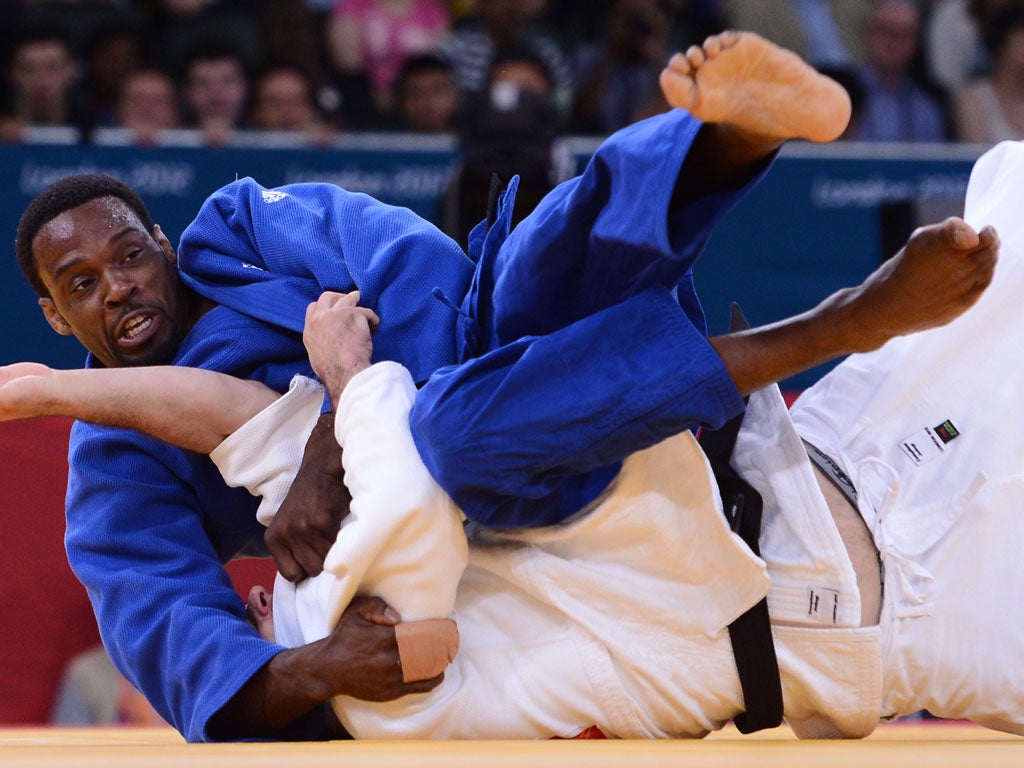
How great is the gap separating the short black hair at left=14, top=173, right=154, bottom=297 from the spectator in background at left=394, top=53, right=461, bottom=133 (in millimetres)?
2044

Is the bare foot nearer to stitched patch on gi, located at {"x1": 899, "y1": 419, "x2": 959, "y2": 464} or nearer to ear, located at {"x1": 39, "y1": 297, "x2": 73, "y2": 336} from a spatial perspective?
stitched patch on gi, located at {"x1": 899, "y1": 419, "x2": 959, "y2": 464}

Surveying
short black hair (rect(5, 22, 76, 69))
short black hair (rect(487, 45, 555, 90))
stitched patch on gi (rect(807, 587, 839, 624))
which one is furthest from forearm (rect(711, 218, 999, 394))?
short black hair (rect(5, 22, 76, 69))

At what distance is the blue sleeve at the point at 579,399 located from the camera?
110cm

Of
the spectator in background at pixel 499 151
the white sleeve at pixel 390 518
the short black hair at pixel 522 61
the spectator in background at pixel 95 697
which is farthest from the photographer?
the short black hair at pixel 522 61

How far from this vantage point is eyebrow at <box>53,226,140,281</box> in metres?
1.47

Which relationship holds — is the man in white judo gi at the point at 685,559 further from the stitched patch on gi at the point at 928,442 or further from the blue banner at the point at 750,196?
the blue banner at the point at 750,196

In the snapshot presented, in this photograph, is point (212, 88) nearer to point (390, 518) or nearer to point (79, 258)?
point (79, 258)

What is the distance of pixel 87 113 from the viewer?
3328 millimetres

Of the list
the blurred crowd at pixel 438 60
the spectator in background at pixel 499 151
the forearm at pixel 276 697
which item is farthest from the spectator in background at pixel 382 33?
the forearm at pixel 276 697

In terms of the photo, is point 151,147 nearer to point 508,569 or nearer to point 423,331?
point 423,331

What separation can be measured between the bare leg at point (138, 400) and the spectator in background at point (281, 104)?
219 centimetres

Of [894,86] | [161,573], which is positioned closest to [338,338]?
[161,573]

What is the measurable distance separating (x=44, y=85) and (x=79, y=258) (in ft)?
6.81

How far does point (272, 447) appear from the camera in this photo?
1.35 meters
